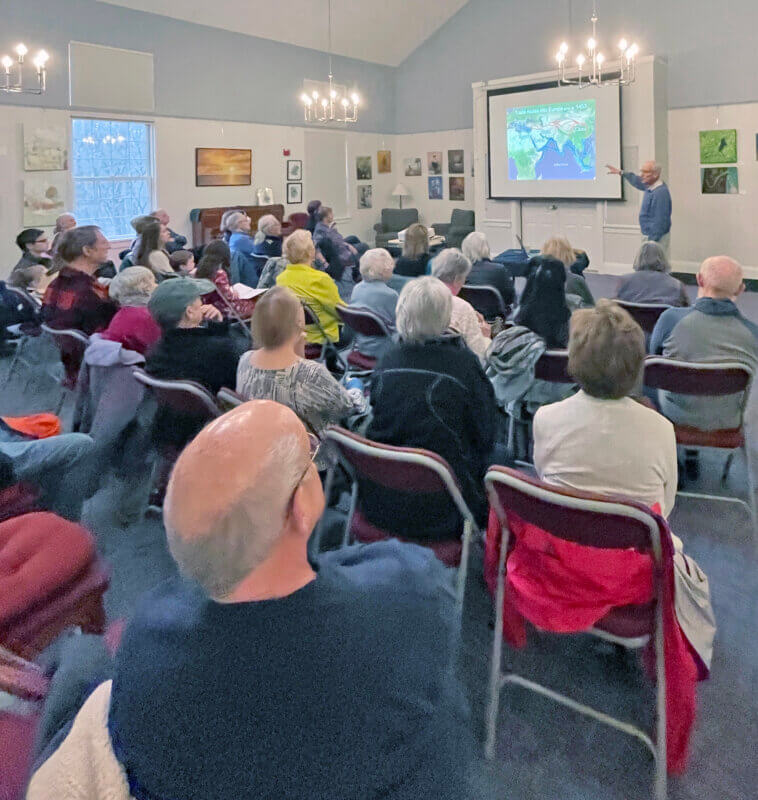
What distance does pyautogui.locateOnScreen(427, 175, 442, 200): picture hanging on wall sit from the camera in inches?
550

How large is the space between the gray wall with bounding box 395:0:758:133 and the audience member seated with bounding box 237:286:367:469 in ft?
30.8

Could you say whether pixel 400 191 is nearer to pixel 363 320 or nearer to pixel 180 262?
pixel 180 262

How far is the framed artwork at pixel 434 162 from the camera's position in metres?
13.8

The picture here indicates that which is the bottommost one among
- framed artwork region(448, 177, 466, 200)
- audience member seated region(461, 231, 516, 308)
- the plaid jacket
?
the plaid jacket

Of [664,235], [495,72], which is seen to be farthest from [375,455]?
[495,72]

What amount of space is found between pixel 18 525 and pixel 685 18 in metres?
11.3

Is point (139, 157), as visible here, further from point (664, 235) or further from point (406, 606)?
point (406, 606)

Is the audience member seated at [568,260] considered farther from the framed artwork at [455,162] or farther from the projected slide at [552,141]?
the framed artwork at [455,162]

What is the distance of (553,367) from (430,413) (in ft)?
3.58

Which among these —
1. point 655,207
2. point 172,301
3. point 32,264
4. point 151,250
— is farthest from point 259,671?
point 655,207

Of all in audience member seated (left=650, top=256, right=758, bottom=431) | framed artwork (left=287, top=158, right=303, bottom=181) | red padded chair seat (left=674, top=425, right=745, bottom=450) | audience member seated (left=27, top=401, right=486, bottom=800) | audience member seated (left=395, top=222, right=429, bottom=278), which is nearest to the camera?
audience member seated (left=27, top=401, right=486, bottom=800)

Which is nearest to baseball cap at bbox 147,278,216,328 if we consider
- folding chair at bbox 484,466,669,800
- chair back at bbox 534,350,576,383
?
chair back at bbox 534,350,576,383

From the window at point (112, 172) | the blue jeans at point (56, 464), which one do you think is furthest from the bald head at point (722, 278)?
the window at point (112, 172)

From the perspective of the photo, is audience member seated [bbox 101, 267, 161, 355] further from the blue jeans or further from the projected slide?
the projected slide
